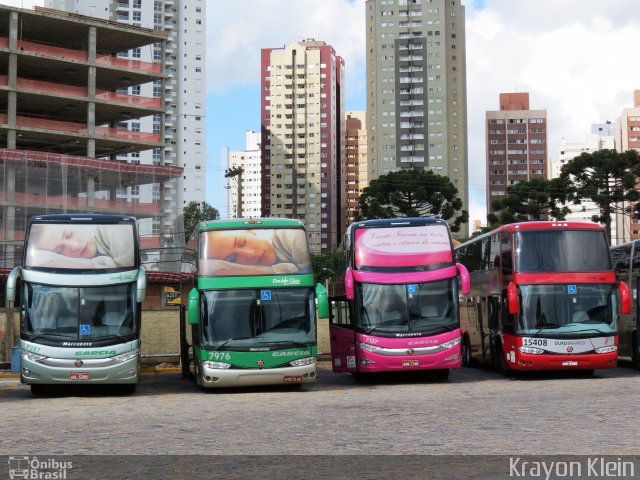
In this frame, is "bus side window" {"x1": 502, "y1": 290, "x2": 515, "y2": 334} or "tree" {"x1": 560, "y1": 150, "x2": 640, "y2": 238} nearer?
"bus side window" {"x1": 502, "y1": 290, "x2": 515, "y2": 334}

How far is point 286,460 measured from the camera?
10.4 metres

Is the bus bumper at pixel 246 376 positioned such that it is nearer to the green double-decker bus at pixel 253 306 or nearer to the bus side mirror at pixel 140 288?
the green double-decker bus at pixel 253 306

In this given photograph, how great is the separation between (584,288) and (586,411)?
9056 mm

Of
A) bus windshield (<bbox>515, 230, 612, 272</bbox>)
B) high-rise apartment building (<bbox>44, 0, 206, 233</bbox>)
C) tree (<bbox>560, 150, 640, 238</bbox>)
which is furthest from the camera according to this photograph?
high-rise apartment building (<bbox>44, 0, 206, 233</bbox>)

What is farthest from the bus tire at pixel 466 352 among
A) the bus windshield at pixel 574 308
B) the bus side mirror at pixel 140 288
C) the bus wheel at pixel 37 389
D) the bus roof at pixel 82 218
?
the bus wheel at pixel 37 389

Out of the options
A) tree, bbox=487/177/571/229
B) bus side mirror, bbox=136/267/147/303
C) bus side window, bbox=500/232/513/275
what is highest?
tree, bbox=487/177/571/229

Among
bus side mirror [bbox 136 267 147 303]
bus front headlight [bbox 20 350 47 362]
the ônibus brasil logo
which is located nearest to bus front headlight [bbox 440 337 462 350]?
bus side mirror [bbox 136 267 147 303]

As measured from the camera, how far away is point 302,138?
178750mm

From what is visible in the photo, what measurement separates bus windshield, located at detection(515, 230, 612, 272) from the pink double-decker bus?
1.91 meters

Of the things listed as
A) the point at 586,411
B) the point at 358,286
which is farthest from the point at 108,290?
the point at 586,411

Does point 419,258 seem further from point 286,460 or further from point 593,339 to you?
point 286,460

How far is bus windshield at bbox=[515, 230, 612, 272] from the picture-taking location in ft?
77.2

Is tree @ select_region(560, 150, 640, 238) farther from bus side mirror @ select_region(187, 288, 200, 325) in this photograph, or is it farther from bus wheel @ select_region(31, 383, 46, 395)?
bus wheel @ select_region(31, 383, 46, 395)

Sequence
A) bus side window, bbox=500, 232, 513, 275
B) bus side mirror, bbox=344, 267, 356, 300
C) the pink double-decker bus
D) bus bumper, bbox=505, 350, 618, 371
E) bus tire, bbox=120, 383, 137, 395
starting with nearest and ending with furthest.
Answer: bus tire, bbox=120, 383, 137, 395
the pink double-decker bus
bus side mirror, bbox=344, 267, 356, 300
bus bumper, bbox=505, 350, 618, 371
bus side window, bbox=500, 232, 513, 275
